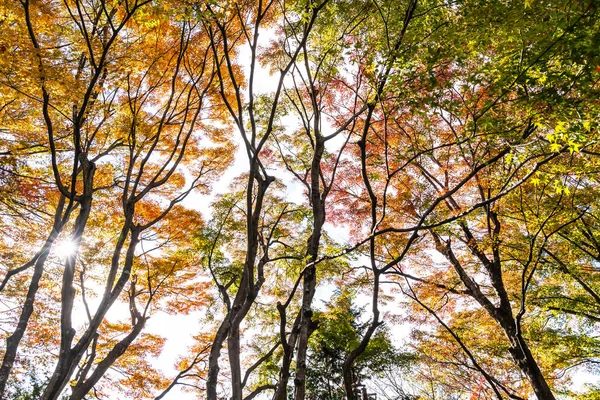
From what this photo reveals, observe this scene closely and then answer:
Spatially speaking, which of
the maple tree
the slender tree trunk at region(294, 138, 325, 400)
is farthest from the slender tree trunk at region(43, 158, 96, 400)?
the slender tree trunk at region(294, 138, 325, 400)

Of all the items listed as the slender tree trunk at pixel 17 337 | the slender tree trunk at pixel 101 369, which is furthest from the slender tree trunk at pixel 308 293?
the slender tree trunk at pixel 17 337

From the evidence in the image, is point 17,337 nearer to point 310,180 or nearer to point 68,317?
point 68,317

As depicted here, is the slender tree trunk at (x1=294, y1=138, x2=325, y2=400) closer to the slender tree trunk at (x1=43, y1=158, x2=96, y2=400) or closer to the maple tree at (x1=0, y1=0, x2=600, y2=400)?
the maple tree at (x1=0, y1=0, x2=600, y2=400)

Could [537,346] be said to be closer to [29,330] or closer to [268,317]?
[268,317]

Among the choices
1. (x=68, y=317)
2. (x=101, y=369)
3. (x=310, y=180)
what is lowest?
(x=101, y=369)

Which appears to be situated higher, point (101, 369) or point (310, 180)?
point (310, 180)

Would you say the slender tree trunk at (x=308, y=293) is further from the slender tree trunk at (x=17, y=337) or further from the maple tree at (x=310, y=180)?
the slender tree trunk at (x=17, y=337)

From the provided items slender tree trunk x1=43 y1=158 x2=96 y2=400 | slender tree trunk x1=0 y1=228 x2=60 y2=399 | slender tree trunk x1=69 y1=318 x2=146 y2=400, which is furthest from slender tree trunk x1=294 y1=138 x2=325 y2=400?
slender tree trunk x1=0 y1=228 x2=60 y2=399

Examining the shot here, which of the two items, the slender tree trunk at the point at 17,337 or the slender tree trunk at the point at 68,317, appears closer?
the slender tree trunk at the point at 68,317

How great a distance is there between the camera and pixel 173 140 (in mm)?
8461

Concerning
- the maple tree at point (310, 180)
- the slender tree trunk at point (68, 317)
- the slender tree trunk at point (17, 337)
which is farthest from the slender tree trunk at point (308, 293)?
the slender tree trunk at point (17, 337)

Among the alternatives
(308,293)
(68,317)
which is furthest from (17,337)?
(308,293)

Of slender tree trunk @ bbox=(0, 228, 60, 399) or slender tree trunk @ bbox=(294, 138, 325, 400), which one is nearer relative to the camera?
slender tree trunk @ bbox=(294, 138, 325, 400)

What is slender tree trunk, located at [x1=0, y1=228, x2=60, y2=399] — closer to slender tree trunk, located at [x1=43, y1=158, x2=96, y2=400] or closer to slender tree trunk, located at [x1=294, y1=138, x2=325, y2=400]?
slender tree trunk, located at [x1=43, y1=158, x2=96, y2=400]
